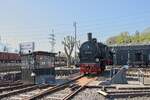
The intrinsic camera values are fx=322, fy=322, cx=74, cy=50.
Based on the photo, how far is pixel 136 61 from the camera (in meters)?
54.8

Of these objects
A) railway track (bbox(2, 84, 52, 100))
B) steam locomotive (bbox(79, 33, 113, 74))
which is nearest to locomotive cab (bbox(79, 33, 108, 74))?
steam locomotive (bbox(79, 33, 113, 74))

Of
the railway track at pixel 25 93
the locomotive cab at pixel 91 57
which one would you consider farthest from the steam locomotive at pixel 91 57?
the railway track at pixel 25 93

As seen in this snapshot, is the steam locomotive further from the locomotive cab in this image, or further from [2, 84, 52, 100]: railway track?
[2, 84, 52, 100]: railway track

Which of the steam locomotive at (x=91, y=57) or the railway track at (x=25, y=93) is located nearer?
the railway track at (x=25, y=93)

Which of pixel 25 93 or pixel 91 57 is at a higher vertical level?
pixel 91 57

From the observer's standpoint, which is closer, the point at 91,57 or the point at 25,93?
the point at 25,93

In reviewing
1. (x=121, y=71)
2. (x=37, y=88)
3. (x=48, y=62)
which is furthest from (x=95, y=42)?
(x=37, y=88)

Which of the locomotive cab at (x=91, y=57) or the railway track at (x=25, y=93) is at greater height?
the locomotive cab at (x=91, y=57)

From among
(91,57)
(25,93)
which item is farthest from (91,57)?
(25,93)

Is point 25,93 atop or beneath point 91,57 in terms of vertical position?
beneath

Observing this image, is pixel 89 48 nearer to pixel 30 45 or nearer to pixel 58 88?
pixel 58 88

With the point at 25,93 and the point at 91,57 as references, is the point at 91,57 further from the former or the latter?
the point at 25,93

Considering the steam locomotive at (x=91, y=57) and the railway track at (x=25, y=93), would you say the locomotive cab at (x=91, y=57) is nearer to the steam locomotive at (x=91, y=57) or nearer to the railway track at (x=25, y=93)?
the steam locomotive at (x=91, y=57)

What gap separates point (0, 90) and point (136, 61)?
38.1m
